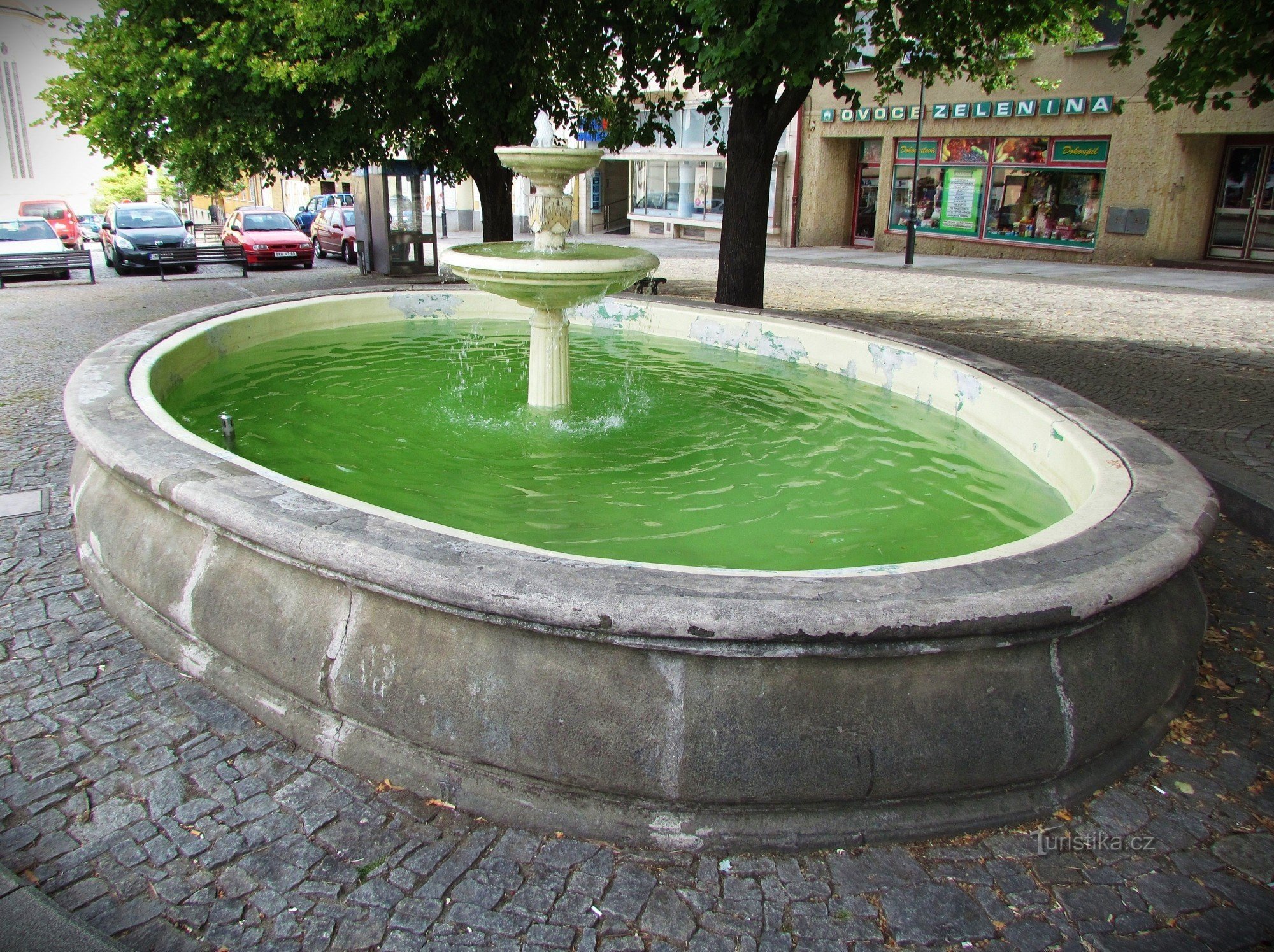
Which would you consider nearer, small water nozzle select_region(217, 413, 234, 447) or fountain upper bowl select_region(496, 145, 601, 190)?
small water nozzle select_region(217, 413, 234, 447)

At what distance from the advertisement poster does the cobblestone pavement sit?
84.7 feet

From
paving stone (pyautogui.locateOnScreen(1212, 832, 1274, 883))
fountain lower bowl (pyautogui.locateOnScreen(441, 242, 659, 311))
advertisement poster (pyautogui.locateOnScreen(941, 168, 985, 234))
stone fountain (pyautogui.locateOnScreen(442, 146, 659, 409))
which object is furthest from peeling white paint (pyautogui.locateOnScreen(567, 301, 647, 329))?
advertisement poster (pyautogui.locateOnScreen(941, 168, 985, 234))

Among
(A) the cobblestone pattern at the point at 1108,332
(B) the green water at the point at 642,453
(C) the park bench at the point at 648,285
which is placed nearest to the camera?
(B) the green water at the point at 642,453

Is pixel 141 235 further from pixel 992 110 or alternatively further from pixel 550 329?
pixel 992 110

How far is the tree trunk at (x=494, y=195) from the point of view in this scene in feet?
51.4

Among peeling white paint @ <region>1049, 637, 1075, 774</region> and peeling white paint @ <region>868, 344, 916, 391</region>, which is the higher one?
peeling white paint @ <region>868, 344, 916, 391</region>

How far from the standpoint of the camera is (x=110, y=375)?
18.8 ft

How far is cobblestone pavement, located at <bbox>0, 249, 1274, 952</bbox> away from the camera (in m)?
2.70

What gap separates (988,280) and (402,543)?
19855 mm

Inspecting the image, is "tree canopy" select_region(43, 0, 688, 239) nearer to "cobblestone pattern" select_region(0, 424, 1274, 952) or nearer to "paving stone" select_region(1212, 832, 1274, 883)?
"cobblestone pattern" select_region(0, 424, 1274, 952)

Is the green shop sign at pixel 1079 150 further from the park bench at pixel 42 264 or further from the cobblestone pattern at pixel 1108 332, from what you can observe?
the park bench at pixel 42 264

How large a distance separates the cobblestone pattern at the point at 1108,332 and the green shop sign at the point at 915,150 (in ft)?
23.4

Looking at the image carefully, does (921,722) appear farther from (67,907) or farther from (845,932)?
(67,907)

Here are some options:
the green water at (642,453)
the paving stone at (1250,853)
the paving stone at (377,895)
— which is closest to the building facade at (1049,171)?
the green water at (642,453)
